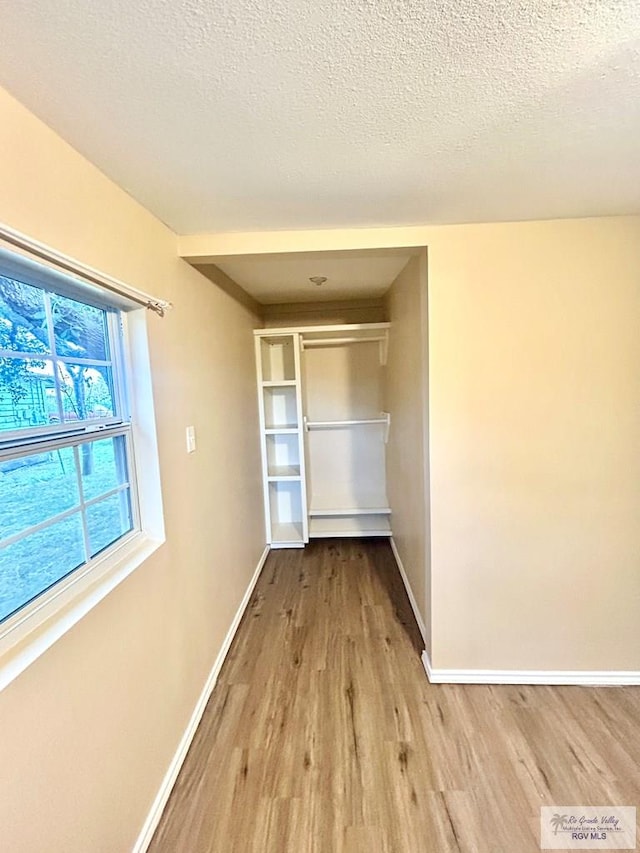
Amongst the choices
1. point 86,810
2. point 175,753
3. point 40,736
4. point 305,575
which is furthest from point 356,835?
point 305,575

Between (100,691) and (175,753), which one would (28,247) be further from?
(175,753)

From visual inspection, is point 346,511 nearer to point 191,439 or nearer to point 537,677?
point 537,677

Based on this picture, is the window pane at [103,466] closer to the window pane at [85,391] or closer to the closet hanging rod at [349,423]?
the window pane at [85,391]

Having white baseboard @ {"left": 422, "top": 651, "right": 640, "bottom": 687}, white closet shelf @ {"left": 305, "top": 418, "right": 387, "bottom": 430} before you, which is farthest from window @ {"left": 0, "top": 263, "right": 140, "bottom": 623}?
white closet shelf @ {"left": 305, "top": 418, "right": 387, "bottom": 430}

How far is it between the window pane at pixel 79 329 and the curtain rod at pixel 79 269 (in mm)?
113

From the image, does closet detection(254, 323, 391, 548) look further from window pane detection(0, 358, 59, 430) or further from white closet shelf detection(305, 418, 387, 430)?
window pane detection(0, 358, 59, 430)

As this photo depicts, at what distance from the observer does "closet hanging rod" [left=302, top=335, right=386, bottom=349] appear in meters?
3.53

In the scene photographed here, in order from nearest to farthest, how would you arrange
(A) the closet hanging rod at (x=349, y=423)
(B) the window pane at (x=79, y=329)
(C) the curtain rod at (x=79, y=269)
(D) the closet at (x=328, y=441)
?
(C) the curtain rod at (x=79, y=269) < (B) the window pane at (x=79, y=329) < (A) the closet hanging rod at (x=349, y=423) < (D) the closet at (x=328, y=441)

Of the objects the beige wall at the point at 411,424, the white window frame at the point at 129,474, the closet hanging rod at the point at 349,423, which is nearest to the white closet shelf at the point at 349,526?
the beige wall at the point at 411,424

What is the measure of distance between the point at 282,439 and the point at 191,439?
77.7 inches

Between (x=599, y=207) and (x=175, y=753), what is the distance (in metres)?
2.84

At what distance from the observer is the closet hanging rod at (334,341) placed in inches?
139

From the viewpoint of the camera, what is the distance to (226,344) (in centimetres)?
261

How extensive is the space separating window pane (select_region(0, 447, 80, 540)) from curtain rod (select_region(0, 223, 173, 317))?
20.0 inches
